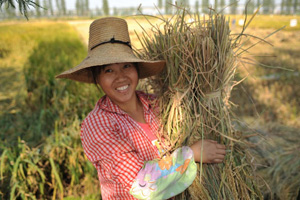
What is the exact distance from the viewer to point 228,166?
121cm

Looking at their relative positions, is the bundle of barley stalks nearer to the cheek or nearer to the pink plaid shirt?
the pink plaid shirt

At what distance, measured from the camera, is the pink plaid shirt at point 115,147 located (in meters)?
1.08

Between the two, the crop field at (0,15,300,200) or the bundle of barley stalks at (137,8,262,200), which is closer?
the bundle of barley stalks at (137,8,262,200)

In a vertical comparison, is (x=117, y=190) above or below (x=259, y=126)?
above

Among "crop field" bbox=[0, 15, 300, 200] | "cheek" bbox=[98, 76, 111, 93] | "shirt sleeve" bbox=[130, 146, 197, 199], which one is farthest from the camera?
"crop field" bbox=[0, 15, 300, 200]

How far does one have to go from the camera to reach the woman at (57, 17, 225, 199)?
1069 millimetres

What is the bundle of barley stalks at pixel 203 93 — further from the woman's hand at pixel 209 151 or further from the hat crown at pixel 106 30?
the hat crown at pixel 106 30

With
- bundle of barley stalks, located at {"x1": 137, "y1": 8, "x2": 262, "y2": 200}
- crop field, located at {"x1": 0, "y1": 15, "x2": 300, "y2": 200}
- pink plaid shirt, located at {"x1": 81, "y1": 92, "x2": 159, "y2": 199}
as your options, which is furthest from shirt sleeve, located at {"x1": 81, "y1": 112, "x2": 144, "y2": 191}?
crop field, located at {"x1": 0, "y1": 15, "x2": 300, "y2": 200}

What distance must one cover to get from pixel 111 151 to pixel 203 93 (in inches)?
18.0

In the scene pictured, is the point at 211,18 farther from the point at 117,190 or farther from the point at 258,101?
the point at 258,101

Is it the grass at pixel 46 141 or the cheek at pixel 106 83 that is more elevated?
the cheek at pixel 106 83

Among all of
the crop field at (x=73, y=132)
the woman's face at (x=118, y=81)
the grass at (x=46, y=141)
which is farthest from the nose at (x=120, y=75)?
the grass at (x=46, y=141)

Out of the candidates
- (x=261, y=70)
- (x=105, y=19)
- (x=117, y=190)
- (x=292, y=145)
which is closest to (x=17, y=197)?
(x=117, y=190)

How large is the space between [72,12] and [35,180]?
69.4 meters
